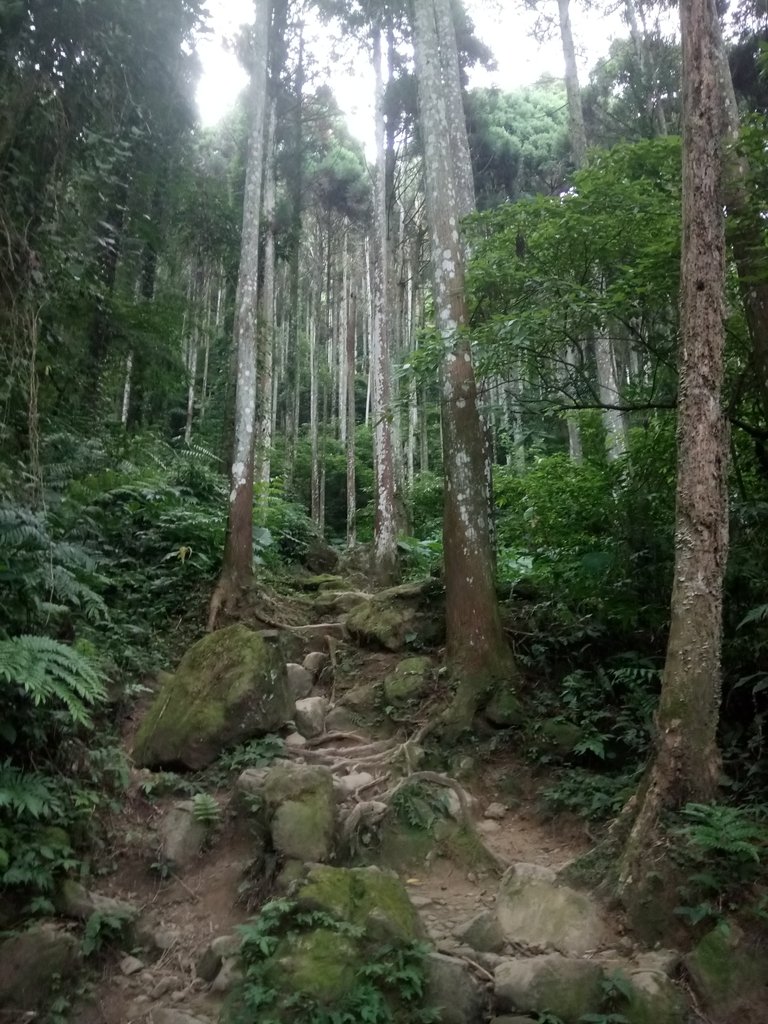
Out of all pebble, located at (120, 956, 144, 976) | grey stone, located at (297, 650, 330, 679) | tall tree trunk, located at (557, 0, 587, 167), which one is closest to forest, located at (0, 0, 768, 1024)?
pebble, located at (120, 956, 144, 976)

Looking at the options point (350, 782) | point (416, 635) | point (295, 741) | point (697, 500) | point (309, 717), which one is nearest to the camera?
point (697, 500)

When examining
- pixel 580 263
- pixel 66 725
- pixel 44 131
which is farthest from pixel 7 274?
pixel 580 263

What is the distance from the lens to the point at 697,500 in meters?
4.57

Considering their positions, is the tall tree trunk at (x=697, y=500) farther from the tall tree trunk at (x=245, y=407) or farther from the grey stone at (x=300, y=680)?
the tall tree trunk at (x=245, y=407)

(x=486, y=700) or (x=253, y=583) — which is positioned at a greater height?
(x=253, y=583)

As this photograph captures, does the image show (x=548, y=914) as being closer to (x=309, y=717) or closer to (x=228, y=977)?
(x=228, y=977)

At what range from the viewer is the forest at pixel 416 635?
159 inches

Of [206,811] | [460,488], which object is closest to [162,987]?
[206,811]

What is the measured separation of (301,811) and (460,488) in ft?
11.4

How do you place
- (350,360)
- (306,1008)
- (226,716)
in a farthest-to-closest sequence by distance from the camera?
(350,360)
(226,716)
(306,1008)

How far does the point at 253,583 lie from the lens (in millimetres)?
9633

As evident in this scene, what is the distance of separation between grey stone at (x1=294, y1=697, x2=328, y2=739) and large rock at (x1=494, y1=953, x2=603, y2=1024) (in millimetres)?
3450

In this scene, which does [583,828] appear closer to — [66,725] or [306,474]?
[66,725]

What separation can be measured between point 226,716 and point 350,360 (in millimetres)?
17476
